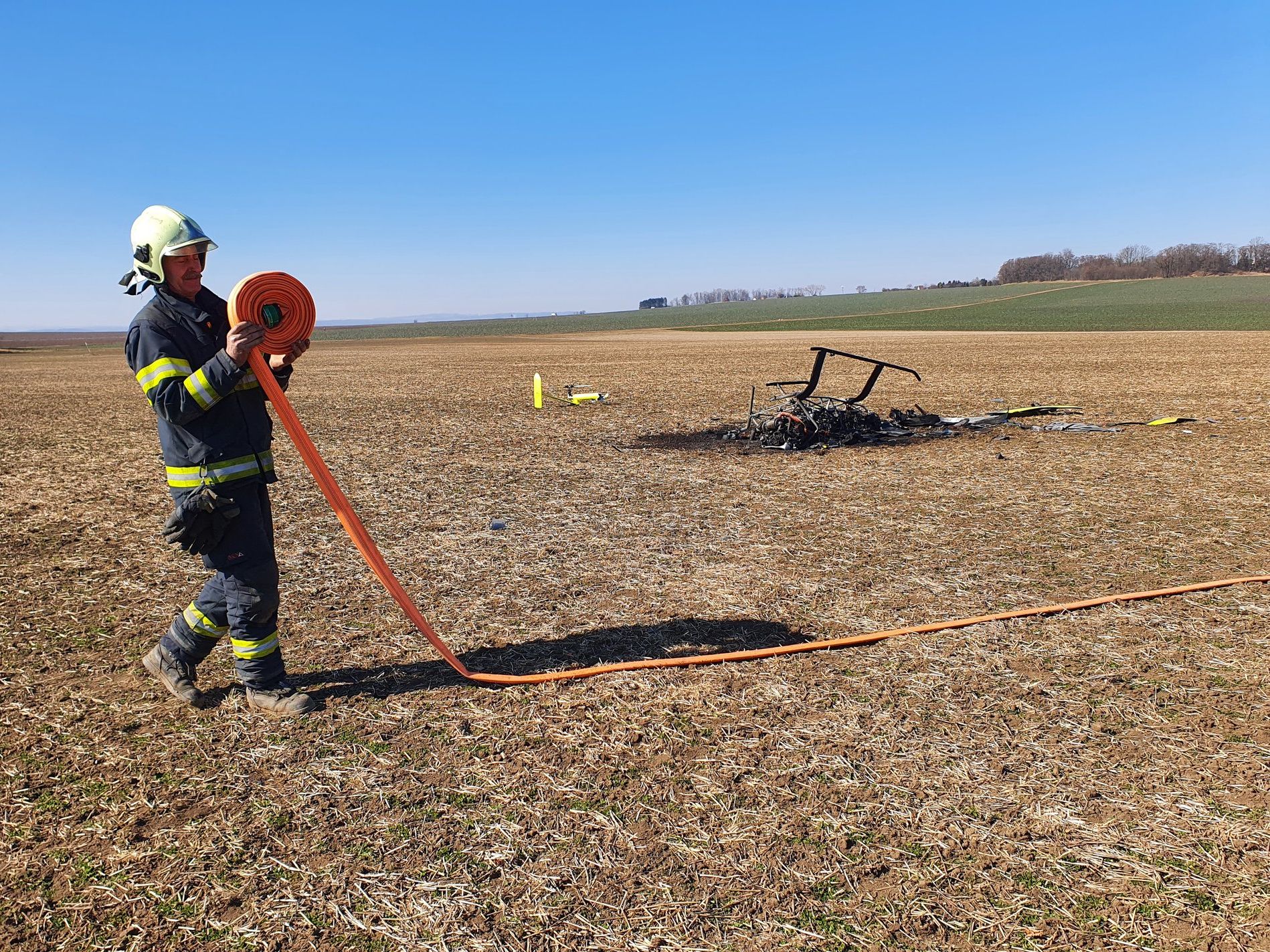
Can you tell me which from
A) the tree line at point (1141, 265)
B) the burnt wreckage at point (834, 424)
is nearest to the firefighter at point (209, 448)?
the burnt wreckage at point (834, 424)

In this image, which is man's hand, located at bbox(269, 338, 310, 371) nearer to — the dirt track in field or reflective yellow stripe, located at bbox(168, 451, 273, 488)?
reflective yellow stripe, located at bbox(168, 451, 273, 488)

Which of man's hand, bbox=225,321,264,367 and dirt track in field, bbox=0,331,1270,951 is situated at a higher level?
man's hand, bbox=225,321,264,367

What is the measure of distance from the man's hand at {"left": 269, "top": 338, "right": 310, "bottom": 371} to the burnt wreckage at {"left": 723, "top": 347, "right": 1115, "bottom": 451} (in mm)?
7958

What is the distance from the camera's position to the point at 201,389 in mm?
3494

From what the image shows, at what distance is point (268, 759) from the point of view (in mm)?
3625

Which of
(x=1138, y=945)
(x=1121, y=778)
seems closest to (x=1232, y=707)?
(x=1121, y=778)

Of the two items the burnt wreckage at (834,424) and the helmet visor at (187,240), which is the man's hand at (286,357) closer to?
the helmet visor at (187,240)

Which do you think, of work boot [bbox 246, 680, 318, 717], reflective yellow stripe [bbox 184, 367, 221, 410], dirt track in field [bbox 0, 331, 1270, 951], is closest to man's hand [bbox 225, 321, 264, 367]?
reflective yellow stripe [bbox 184, 367, 221, 410]

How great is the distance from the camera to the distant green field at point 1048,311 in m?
55.6

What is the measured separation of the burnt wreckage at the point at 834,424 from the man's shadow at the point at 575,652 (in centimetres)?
635

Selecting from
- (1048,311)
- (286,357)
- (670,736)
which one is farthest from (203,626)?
(1048,311)

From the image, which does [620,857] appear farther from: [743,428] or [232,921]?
[743,428]

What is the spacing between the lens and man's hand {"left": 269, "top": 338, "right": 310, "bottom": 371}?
3838mm

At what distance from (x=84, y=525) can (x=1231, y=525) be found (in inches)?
453
